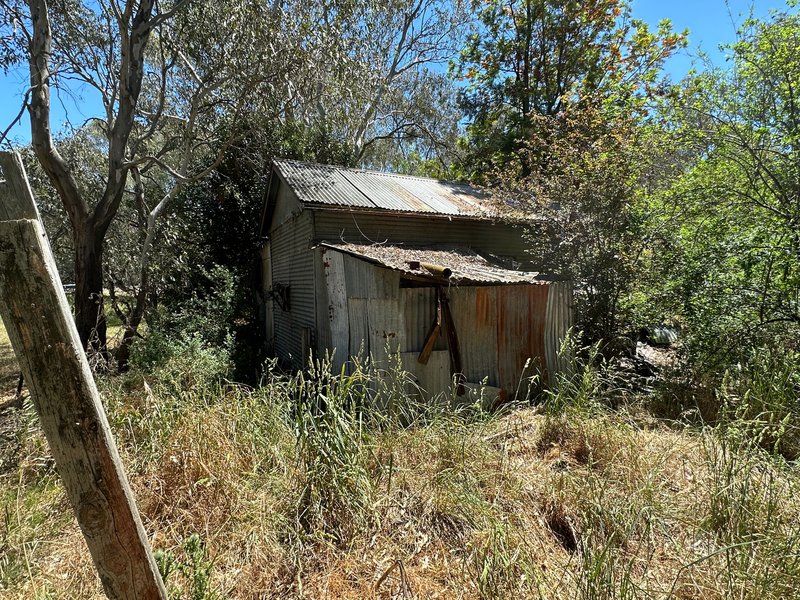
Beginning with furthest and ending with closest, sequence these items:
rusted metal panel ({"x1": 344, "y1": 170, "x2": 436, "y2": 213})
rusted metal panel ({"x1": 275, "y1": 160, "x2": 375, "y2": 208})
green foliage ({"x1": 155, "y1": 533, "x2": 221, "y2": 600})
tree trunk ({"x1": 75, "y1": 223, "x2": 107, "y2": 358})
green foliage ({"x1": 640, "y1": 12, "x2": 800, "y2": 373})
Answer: rusted metal panel ({"x1": 344, "y1": 170, "x2": 436, "y2": 213}) < rusted metal panel ({"x1": 275, "y1": 160, "x2": 375, "y2": 208}) < tree trunk ({"x1": 75, "y1": 223, "x2": 107, "y2": 358}) < green foliage ({"x1": 640, "y1": 12, "x2": 800, "y2": 373}) < green foliage ({"x1": 155, "y1": 533, "x2": 221, "y2": 600})

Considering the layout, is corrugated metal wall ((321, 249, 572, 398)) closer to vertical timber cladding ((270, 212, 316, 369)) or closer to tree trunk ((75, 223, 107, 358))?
vertical timber cladding ((270, 212, 316, 369))

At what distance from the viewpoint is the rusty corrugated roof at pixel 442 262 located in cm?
516

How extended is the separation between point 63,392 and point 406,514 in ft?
8.02

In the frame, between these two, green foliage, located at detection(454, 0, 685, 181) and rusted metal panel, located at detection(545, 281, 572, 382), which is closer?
rusted metal panel, located at detection(545, 281, 572, 382)

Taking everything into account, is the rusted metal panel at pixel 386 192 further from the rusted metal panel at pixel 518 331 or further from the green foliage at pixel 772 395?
the green foliage at pixel 772 395

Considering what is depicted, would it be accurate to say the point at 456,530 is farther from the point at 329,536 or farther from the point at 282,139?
the point at 282,139

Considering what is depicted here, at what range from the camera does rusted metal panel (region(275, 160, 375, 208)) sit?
7312 mm

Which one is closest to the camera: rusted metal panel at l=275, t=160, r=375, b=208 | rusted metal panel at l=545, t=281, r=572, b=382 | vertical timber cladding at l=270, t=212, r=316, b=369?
rusted metal panel at l=545, t=281, r=572, b=382

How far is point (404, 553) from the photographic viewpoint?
8.64 ft

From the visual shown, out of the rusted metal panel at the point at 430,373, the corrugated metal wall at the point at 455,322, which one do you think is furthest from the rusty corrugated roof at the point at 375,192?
the rusted metal panel at the point at 430,373

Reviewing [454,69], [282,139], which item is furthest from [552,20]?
[282,139]

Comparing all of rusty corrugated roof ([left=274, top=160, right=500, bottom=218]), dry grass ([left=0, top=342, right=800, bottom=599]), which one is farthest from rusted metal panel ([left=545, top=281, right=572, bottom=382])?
rusty corrugated roof ([left=274, top=160, right=500, bottom=218])

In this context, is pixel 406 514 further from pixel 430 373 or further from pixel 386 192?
pixel 386 192

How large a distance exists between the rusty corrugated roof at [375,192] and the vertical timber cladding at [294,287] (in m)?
0.67
